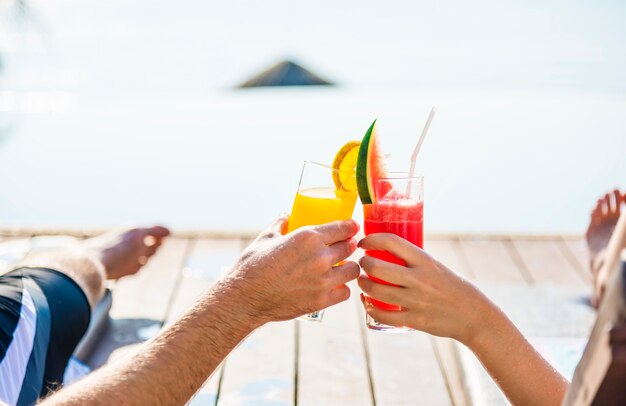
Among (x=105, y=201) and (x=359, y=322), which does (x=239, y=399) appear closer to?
(x=359, y=322)

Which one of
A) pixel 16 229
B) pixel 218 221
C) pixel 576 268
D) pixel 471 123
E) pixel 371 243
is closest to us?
pixel 371 243

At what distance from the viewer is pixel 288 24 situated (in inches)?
452

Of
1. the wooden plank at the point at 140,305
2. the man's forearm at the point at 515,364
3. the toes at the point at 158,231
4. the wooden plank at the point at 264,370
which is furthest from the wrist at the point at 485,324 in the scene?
the toes at the point at 158,231

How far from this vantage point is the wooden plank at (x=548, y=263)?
3064 mm

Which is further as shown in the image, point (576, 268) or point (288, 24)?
point (288, 24)

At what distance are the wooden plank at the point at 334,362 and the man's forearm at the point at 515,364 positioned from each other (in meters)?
0.80

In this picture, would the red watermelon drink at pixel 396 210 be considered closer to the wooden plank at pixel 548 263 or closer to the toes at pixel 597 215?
the toes at pixel 597 215

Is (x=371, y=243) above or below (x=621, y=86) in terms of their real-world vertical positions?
above

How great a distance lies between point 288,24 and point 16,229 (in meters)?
8.51

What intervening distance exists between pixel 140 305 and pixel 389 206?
156cm

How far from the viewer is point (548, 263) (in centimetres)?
326

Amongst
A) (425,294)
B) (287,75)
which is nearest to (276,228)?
(425,294)

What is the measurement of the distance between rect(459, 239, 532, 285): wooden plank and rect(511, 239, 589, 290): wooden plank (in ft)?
0.19

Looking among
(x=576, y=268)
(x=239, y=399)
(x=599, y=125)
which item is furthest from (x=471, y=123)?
(x=239, y=399)
